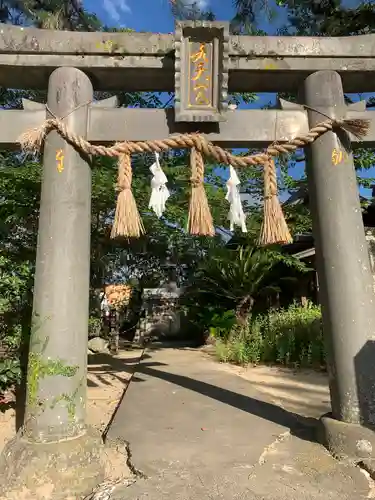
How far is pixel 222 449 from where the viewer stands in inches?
134

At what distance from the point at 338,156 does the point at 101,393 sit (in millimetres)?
4335

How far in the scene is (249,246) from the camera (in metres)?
10.1

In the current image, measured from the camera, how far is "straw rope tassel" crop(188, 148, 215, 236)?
11.1 feet

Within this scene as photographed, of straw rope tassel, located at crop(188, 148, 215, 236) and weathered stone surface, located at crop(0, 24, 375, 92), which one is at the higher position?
weathered stone surface, located at crop(0, 24, 375, 92)

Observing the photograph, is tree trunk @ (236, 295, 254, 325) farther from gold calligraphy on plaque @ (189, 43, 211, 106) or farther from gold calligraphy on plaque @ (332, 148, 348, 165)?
gold calligraphy on plaque @ (189, 43, 211, 106)

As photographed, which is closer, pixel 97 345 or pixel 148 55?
pixel 148 55

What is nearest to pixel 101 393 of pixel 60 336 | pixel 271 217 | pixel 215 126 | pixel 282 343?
pixel 60 336

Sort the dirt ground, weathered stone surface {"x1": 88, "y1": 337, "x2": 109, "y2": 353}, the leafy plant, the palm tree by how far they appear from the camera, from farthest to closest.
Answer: weathered stone surface {"x1": 88, "y1": 337, "x2": 109, "y2": 353}, the palm tree, the dirt ground, the leafy plant

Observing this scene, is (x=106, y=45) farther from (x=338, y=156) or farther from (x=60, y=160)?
(x=338, y=156)

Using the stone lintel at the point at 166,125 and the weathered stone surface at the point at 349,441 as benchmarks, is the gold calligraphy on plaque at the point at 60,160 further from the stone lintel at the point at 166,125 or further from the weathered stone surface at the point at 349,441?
the weathered stone surface at the point at 349,441

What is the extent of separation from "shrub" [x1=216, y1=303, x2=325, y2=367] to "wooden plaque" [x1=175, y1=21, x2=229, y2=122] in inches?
214

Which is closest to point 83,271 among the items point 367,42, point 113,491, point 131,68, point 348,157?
point 113,491

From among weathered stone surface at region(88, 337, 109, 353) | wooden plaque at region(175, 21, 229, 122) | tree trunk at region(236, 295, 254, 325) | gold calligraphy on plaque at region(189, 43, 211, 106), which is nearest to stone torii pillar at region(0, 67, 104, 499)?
wooden plaque at region(175, 21, 229, 122)

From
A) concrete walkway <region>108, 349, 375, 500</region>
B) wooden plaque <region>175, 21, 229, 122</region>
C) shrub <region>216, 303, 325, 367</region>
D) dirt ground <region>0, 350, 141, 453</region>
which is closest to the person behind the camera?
concrete walkway <region>108, 349, 375, 500</region>
